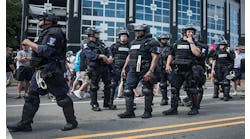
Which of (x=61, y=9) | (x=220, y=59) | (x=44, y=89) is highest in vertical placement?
(x=61, y=9)

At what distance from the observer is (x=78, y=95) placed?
338 inches

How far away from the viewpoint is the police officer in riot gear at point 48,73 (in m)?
4.23

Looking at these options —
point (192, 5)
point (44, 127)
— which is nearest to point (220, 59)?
point (44, 127)

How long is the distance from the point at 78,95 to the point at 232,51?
14.6ft

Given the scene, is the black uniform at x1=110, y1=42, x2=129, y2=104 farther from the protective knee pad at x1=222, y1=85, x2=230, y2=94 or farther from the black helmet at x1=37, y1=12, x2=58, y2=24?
the protective knee pad at x1=222, y1=85, x2=230, y2=94

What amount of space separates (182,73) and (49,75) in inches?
107

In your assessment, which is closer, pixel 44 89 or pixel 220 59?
pixel 44 89

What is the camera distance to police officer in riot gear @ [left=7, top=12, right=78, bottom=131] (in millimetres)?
4227

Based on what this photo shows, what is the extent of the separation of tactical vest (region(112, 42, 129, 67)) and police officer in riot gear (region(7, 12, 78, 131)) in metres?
2.88

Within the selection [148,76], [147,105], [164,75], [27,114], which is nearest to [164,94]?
[164,75]

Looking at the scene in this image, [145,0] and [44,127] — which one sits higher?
[145,0]

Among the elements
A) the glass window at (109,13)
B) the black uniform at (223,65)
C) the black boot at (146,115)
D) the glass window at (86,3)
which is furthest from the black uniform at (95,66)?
the glass window at (86,3)
